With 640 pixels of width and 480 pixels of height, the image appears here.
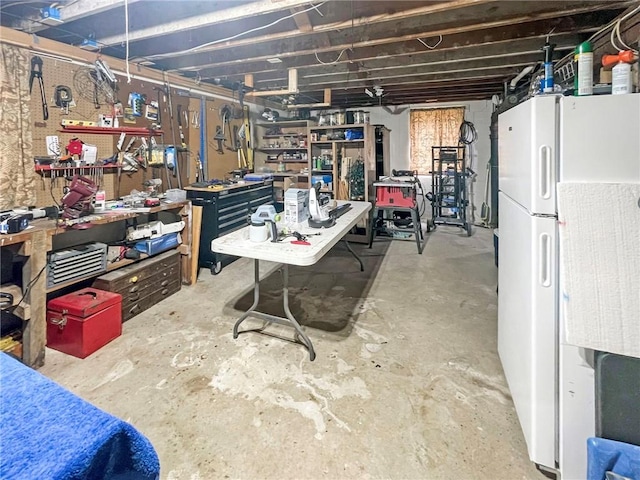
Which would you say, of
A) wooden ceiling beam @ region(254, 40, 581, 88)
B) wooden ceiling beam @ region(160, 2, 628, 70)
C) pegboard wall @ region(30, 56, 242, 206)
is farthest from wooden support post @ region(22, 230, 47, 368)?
wooden ceiling beam @ region(254, 40, 581, 88)

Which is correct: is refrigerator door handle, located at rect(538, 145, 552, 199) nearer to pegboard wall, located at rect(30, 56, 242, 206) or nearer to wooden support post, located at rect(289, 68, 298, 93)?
wooden support post, located at rect(289, 68, 298, 93)

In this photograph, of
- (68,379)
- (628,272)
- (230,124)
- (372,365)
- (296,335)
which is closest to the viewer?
(628,272)

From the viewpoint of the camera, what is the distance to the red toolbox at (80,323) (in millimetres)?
2344

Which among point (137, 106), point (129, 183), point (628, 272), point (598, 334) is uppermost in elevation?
point (137, 106)

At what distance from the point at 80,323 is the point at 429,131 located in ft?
22.0

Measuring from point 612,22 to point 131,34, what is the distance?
3.73 metres

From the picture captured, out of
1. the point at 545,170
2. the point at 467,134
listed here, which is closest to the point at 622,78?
the point at 545,170

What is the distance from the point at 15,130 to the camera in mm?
2537

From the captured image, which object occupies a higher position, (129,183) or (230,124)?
(230,124)

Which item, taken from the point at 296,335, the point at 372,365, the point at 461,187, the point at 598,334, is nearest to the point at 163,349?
the point at 296,335

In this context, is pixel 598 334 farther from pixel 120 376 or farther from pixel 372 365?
pixel 120 376

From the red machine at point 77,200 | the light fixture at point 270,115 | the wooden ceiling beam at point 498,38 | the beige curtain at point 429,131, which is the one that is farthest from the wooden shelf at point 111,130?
the beige curtain at point 429,131

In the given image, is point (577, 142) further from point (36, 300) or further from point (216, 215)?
point (216, 215)

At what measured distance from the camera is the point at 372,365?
2.26 meters
